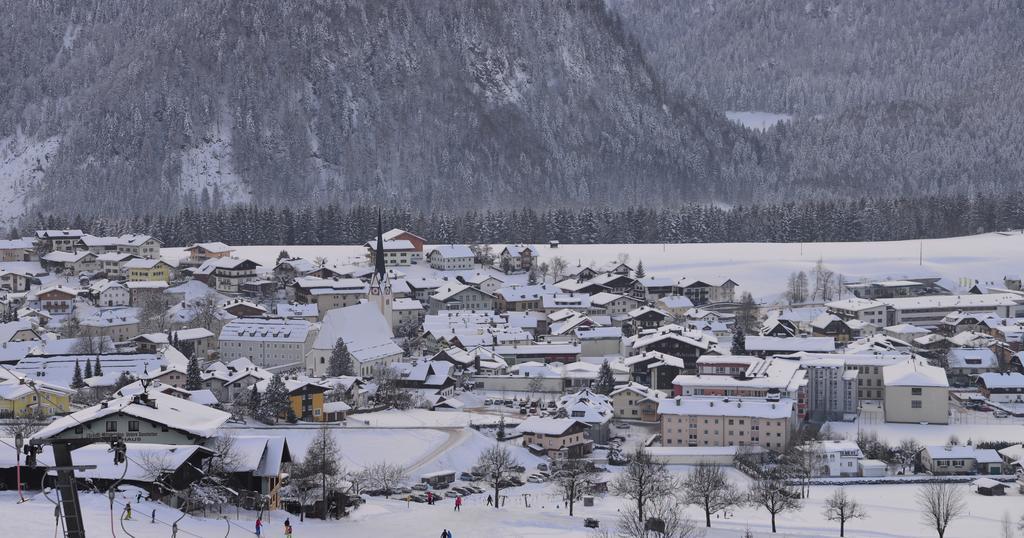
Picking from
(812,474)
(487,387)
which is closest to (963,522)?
(812,474)

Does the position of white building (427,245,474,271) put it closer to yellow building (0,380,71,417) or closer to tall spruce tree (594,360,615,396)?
tall spruce tree (594,360,615,396)

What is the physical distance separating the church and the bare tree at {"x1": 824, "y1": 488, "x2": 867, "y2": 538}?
64.5 feet

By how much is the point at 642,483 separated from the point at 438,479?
5.95 m

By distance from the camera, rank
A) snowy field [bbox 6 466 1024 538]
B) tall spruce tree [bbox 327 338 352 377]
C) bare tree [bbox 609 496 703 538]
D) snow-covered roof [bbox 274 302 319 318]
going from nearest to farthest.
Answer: snowy field [bbox 6 466 1024 538] → bare tree [bbox 609 496 703 538] → tall spruce tree [bbox 327 338 352 377] → snow-covered roof [bbox 274 302 319 318]

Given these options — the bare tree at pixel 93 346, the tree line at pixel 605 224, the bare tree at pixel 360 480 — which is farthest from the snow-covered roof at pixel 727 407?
the tree line at pixel 605 224

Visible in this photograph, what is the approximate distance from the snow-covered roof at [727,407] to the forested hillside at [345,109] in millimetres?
78957

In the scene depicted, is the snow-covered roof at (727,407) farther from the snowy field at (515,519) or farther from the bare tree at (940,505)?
the bare tree at (940,505)

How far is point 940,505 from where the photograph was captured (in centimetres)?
2789

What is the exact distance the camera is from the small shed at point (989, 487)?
31766 millimetres

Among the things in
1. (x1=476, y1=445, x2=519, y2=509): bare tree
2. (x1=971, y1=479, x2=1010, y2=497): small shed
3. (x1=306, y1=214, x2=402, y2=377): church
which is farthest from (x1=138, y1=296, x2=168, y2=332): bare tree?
(x1=971, y1=479, x2=1010, y2=497): small shed

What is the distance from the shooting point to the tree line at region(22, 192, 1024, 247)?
83.3 metres

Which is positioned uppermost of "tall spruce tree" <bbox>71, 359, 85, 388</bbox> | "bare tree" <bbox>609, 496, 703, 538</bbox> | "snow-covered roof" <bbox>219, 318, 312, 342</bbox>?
"snow-covered roof" <bbox>219, 318, 312, 342</bbox>

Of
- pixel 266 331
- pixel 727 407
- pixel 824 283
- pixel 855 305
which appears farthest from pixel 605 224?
pixel 727 407

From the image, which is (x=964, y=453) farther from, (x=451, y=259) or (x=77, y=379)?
(x=451, y=259)
